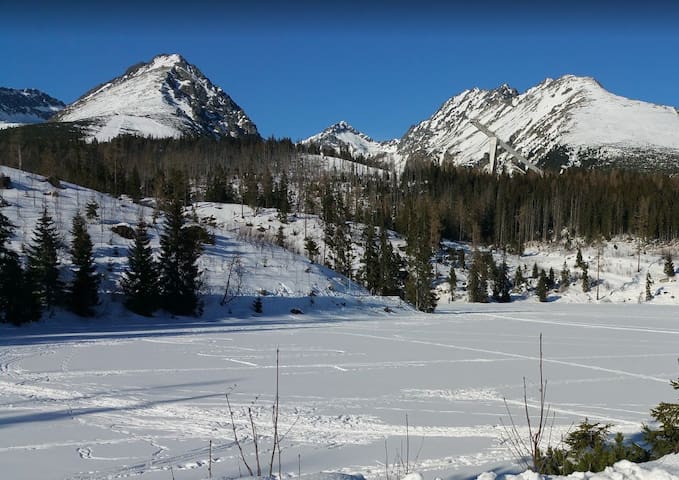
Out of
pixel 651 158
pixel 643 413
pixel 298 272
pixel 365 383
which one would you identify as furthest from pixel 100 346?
pixel 651 158

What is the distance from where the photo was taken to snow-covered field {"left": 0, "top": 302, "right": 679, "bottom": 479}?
7.16 metres

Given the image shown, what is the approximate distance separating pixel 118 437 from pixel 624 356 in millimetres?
17730

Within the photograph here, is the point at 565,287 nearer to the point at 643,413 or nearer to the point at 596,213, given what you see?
the point at 596,213

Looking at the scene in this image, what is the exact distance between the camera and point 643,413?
10.0 m

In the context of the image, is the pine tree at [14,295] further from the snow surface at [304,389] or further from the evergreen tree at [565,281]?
the evergreen tree at [565,281]

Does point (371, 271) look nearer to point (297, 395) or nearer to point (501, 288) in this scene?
point (501, 288)

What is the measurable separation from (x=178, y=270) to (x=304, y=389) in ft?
75.0

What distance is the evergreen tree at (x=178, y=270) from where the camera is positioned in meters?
31.2

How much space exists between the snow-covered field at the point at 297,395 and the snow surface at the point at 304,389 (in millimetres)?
50

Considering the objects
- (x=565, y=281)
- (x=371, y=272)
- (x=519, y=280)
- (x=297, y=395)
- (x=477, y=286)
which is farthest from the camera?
(x=519, y=280)

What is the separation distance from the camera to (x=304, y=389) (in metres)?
11.9

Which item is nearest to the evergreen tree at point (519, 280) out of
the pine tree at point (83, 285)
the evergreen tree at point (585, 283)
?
the evergreen tree at point (585, 283)

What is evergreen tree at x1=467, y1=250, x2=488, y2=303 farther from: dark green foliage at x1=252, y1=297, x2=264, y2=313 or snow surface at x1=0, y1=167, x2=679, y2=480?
dark green foliage at x1=252, y1=297, x2=264, y2=313

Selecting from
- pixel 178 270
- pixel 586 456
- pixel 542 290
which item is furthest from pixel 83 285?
pixel 542 290
